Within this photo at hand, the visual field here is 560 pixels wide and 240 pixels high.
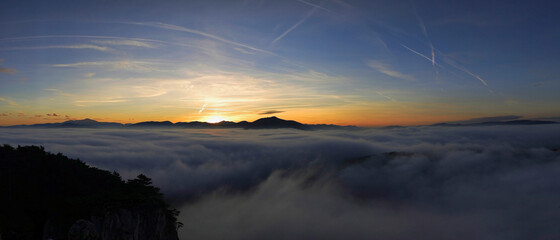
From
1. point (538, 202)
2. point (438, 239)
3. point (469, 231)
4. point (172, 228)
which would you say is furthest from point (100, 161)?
point (538, 202)

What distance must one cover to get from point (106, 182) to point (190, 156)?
151050mm

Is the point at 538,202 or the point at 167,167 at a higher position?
the point at 167,167

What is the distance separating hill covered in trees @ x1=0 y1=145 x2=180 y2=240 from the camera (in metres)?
33.7

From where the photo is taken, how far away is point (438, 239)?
17125 centimetres

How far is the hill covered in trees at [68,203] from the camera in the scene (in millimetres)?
33688

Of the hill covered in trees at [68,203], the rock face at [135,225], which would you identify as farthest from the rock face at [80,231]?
the rock face at [135,225]

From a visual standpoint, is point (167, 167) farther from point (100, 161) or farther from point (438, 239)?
point (438, 239)

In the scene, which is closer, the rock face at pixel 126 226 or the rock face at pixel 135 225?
the rock face at pixel 126 226

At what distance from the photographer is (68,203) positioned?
119 feet

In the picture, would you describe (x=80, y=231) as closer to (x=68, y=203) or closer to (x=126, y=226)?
(x=126, y=226)

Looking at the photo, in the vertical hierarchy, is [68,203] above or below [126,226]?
above

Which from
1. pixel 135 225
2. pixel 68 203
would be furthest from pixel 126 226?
pixel 68 203

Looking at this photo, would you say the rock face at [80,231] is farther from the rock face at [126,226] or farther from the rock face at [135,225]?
the rock face at [135,225]

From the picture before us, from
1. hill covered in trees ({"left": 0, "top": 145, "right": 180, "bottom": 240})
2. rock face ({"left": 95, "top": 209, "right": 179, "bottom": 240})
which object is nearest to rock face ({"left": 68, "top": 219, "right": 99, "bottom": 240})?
hill covered in trees ({"left": 0, "top": 145, "right": 180, "bottom": 240})
